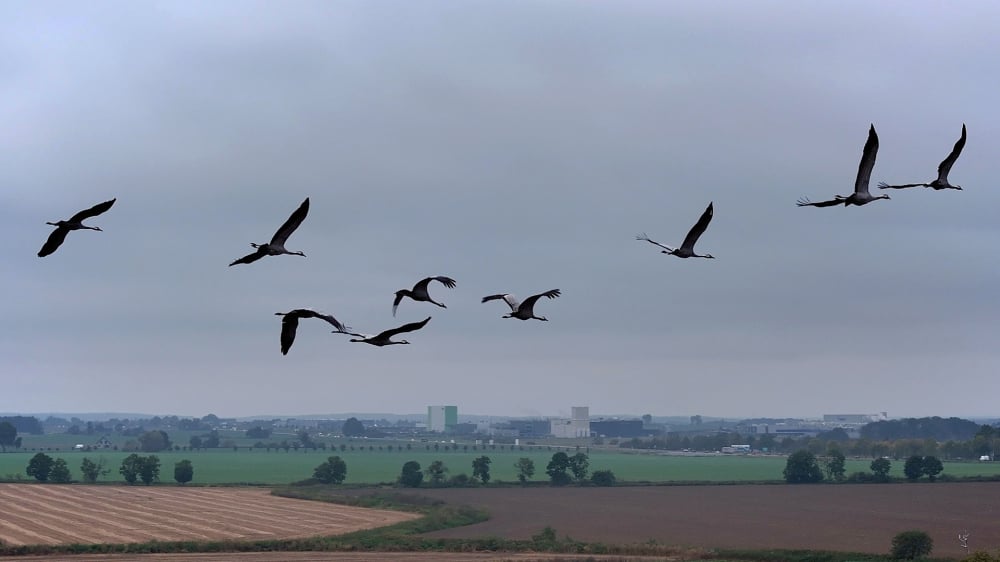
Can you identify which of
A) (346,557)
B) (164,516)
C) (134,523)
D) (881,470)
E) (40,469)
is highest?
(881,470)

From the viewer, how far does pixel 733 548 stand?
110m

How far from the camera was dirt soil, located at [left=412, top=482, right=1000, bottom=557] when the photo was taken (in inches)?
4619

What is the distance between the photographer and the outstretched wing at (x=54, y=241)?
3741 cm

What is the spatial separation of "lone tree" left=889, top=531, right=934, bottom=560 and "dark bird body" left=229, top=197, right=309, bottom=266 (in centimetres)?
7857

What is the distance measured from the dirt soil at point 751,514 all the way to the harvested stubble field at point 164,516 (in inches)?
604

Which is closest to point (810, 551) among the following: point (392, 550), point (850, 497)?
point (392, 550)

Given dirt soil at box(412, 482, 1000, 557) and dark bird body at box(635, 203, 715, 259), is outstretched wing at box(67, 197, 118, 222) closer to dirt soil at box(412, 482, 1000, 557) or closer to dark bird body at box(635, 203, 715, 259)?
dark bird body at box(635, 203, 715, 259)

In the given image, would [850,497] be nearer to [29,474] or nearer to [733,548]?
[733,548]

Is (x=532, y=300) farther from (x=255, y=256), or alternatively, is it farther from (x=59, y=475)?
(x=59, y=475)

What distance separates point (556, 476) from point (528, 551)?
83.9 metres

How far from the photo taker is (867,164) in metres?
38.2

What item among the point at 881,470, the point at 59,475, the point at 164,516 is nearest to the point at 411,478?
the point at 164,516

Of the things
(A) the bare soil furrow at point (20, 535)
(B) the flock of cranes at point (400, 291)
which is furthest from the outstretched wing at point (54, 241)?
(A) the bare soil furrow at point (20, 535)

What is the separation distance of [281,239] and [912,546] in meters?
79.9
